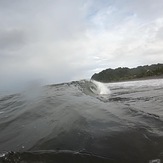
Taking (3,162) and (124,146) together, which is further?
(124,146)

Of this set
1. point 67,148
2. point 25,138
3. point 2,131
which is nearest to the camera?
point 67,148

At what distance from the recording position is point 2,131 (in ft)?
A: 22.0

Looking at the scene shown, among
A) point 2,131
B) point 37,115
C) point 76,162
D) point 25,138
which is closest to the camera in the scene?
point 76,162

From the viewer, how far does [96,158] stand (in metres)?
4.13

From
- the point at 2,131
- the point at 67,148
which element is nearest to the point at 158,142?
the point at 67,148

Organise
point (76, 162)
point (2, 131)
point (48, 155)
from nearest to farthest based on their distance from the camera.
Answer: point (76, 162) → point (48, 155) → point (2, 131)

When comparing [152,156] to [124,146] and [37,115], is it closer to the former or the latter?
[124,146]

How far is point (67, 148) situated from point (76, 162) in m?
0.63

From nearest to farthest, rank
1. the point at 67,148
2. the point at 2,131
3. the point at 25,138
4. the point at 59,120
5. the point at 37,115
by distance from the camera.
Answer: the point at 67,148
the point at 25,138
the point at 2,131
the point at 59,120
the point at 37,115

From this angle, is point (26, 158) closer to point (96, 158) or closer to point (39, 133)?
point (96, 158)

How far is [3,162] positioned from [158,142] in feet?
9.71

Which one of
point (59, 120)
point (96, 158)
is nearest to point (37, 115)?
point (59, 120)

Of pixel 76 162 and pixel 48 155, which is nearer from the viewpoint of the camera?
pixel 76 162

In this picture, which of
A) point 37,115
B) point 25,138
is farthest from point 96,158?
point 37,115
